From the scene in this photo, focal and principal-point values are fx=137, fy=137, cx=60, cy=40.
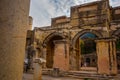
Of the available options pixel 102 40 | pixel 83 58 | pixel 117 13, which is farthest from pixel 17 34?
pixel 83 58

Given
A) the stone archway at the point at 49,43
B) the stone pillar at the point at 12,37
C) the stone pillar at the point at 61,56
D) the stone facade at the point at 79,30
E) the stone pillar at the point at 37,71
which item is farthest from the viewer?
the stone archway at the point at 49,43

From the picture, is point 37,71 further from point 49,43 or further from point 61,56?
point 49,43

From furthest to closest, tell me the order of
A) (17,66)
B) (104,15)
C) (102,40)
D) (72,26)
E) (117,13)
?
1. (117,13)
2. (72,26)
3. (104,15)
4. (102,40)
5. (17,66)

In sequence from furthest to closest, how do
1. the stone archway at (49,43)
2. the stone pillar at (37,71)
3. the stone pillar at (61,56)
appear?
1. the stone archway at (49,43)
2. the stone pillar at (61,56)
3. the stone pillar at (37,71)

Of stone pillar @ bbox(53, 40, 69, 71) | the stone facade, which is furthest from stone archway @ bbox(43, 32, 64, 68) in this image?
stone pillar @ bbox(53, 40, 69, 71)

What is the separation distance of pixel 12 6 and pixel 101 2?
1597 centimetres

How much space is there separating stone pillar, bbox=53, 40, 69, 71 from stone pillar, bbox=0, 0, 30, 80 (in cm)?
1107

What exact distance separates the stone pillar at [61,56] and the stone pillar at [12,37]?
36.3 ft

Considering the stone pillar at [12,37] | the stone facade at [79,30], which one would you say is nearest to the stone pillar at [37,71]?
the stone pillar at [12,37]

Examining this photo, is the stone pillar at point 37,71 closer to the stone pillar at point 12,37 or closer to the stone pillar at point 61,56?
the stone pillar at point 61,56

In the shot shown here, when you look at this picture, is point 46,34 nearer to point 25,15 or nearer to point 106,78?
point 106,78

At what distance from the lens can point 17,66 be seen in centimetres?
144

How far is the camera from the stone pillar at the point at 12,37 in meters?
1.38

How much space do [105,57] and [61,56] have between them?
153 inches
